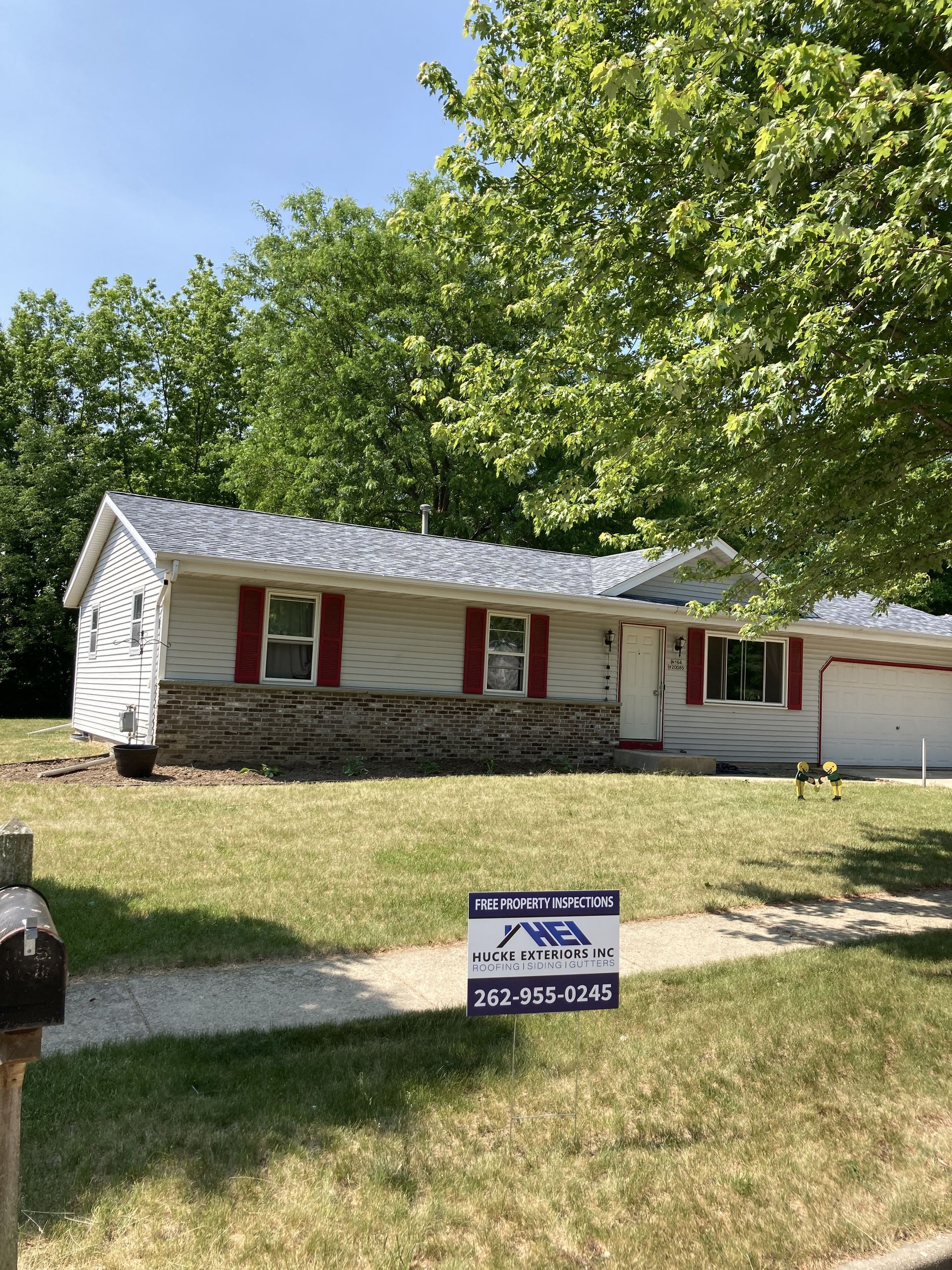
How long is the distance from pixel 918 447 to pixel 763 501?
4.08 ft

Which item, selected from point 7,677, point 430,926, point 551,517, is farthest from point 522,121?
point 7,677

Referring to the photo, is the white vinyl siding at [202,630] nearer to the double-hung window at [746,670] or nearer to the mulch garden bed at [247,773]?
the mulch garden bed at [247,773]

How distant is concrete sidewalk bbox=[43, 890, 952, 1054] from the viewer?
15.6 feet

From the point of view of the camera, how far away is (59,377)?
38.0 metres

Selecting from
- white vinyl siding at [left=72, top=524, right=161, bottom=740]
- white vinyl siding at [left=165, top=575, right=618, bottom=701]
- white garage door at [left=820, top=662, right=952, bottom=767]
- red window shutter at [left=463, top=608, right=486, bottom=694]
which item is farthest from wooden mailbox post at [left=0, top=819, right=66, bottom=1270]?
white garage door at [left=820, top=662, right=952, bottom=767]

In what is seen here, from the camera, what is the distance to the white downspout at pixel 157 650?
13.9 m

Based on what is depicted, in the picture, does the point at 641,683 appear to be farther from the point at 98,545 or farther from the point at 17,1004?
the point at 17,1004

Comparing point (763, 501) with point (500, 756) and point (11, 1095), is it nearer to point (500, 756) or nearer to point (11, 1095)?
point (11, 1095)

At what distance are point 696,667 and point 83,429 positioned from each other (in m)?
27.7

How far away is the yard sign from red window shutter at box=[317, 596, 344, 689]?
11489 mm

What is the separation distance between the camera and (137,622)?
52.6 feet

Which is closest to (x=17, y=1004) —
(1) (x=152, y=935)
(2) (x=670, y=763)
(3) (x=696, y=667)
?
(1) (x=152, y=935)

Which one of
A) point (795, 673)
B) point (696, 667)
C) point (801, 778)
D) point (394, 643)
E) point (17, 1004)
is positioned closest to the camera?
point (17, 1004)

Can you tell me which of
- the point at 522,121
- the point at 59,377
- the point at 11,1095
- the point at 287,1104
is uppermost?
the point at 59,377
